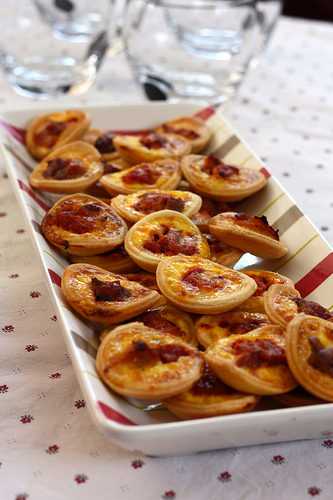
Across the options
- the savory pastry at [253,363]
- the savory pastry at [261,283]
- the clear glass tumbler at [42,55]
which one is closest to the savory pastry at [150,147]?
the savory pastry at [261,283]

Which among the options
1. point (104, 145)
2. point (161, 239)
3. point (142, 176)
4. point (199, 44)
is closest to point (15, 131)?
point (104, 145)

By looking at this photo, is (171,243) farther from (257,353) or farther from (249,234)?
(257,353)

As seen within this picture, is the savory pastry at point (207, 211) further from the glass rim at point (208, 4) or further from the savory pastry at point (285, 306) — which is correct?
the glass rim at point (208, 4)

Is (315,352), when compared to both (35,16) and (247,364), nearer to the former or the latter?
(247,364)

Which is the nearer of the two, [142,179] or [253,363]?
[253,363]

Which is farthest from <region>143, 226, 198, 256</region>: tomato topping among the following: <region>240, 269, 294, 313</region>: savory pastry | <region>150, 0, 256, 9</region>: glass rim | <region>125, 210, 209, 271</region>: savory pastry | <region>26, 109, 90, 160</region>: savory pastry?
<region>150, 0, 256, 9</region>: glass rim

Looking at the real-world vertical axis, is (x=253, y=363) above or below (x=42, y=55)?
above

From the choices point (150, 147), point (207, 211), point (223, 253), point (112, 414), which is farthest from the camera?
point (150, 147)
